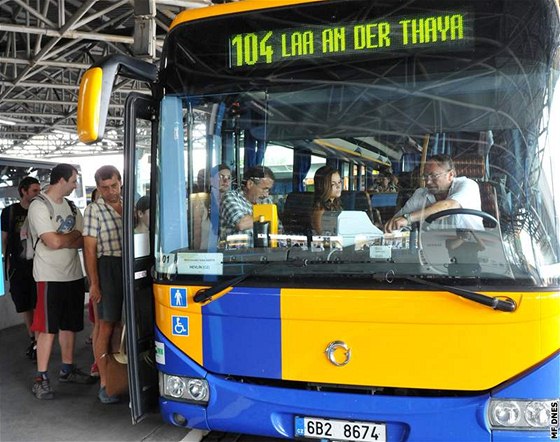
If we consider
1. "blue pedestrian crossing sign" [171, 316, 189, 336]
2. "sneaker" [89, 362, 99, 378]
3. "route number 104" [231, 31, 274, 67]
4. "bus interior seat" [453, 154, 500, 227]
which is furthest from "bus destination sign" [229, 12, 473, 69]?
"sneaker" [89, 362, 99, 378]

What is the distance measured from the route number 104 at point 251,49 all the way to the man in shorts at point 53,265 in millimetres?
2015

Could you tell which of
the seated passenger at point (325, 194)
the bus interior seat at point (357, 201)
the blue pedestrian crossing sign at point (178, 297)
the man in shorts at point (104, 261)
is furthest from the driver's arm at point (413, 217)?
the man in shorts at point (104, 261)

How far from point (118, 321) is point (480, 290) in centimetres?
277

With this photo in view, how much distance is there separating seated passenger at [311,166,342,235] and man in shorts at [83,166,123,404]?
1.82 meters

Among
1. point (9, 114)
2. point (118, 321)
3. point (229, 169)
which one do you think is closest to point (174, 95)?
point (229, 169)

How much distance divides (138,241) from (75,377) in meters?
2.13

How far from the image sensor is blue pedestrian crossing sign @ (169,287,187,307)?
3.22 metres

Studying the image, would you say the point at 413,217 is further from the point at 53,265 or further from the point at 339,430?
the point at 53,265

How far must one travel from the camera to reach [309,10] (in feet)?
10.3

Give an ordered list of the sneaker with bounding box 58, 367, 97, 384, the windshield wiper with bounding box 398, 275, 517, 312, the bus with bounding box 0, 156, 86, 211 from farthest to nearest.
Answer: the bus with bounding box 0, 156, 86, 211, the sneaker with bounding box 58, 367, 97, 384, the windshield wiper with bounding box 398, 275, 517, 312

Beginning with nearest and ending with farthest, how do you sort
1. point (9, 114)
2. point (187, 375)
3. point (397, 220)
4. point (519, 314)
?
point (519, 314)
point (397, 220)
point (187, 375)
point (9, 114)

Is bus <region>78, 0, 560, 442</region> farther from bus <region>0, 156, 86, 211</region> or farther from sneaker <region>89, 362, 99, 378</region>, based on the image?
bus <region>0, 156, 86, 211</region>

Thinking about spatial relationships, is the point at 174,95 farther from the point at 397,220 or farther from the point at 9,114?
the point at 9,114

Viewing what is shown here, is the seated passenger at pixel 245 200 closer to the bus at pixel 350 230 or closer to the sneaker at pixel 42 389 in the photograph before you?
the bus at pixel 350 230
